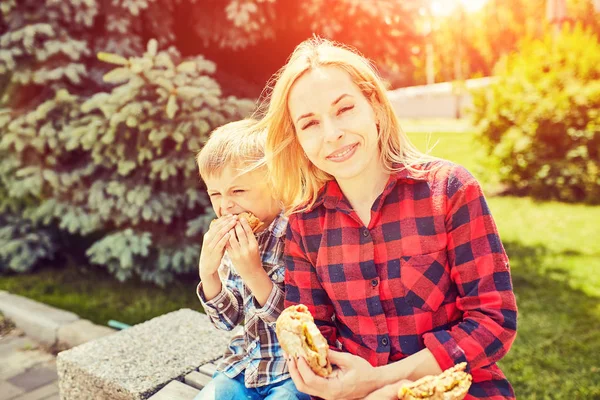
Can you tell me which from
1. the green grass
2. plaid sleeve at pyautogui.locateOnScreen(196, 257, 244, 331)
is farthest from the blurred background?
the green grass

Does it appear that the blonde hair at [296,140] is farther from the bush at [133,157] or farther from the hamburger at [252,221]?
the bush at [133,157]

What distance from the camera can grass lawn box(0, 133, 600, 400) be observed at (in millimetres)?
3053

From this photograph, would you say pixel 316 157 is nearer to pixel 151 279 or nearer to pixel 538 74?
pixel 151 279

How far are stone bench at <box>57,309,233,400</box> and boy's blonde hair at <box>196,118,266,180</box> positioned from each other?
2.97ft

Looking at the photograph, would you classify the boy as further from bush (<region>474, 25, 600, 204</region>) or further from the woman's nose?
bush (<region>474, 25, 600, 204</region>)

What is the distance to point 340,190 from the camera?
176cm

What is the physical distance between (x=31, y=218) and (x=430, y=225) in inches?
164

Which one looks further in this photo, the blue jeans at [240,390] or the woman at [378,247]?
the blue jeans at [240,390]

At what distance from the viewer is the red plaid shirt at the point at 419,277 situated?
1.48m

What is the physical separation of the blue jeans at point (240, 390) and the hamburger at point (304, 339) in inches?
14.0

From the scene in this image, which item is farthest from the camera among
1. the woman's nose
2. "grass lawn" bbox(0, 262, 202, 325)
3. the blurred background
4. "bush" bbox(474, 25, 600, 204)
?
"bush" bbox(474, 25, 600, 204)

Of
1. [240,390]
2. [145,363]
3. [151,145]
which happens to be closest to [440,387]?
[240,390]

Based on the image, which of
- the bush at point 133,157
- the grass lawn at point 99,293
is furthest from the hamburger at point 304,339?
the grass lawn at point 99,293

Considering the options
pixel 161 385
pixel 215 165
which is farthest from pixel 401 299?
pixel 161 385
